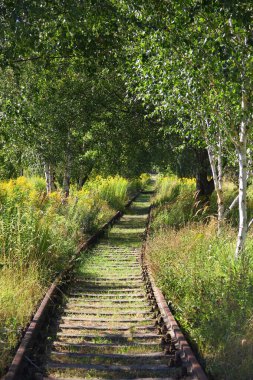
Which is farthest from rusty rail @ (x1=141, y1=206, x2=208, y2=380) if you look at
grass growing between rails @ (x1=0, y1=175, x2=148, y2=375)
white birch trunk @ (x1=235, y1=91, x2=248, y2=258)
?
grass growing between rails @ (x1=0, y1=175, x2=148, y2=375)

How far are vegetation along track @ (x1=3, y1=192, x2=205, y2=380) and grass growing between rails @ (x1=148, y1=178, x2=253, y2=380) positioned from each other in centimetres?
34

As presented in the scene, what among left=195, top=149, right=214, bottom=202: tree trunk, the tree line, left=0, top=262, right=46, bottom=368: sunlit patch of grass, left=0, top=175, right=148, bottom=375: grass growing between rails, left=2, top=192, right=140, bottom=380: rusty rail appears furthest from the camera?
left=195, top=149, right=214, bottom=202: tree trunk

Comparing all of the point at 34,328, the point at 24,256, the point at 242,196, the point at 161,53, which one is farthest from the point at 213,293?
the point at 161,53

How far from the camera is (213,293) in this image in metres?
6.62

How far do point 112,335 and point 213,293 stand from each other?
1516 mm

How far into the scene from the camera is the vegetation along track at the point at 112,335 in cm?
529

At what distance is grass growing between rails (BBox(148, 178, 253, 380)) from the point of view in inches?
205

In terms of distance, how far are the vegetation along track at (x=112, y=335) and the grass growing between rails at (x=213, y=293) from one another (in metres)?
0.34

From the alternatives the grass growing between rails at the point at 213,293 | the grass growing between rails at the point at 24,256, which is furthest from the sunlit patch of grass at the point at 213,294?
the grass growing between rails at the point at 24,256

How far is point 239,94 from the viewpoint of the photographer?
7867 mm

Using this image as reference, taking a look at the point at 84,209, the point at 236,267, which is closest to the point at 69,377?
the point at 236,267

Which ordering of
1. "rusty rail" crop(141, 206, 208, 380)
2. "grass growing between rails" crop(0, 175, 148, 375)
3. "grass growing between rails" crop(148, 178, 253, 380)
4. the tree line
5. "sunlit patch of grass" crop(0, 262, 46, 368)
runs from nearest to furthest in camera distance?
1. "rusty rail" crop(141, 206, 208, 380)
2. "grass growing between rails" crop(148, 178, 253, 380)
3. "sunlit patch of grass" crop(0, 262, 46, 368)
4. the tree line
5. "grass growing between rails" crop(0, 175, 148, 375)

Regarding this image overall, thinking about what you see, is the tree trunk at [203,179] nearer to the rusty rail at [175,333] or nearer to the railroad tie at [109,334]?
the railroad tie at [109,334]

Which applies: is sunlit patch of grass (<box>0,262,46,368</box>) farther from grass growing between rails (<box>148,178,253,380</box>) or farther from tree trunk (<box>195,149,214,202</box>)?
tree trunk (<box>195,149,214,202</box>)
